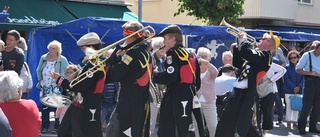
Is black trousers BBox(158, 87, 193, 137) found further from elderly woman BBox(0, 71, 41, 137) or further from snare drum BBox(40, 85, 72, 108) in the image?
elderly woman BBox(0, 71, 41, 137)

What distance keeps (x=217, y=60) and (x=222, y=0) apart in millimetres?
6609

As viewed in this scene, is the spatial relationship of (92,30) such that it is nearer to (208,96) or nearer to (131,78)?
(208,96)

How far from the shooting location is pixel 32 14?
1795 cm

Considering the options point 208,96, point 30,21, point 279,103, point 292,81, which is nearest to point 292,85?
point 292,81

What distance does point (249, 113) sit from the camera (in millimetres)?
7574

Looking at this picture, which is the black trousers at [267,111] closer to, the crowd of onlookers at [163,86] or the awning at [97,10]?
the crowd of onlookers at [163,86]

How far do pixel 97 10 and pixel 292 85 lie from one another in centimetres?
985

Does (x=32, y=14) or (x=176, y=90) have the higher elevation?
(x=32, y=14)

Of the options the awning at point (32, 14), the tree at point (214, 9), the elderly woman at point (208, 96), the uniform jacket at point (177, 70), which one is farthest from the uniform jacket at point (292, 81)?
the tree at point (214, 9)

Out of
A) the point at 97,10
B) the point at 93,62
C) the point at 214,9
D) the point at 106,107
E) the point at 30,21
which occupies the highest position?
the point at 214,9

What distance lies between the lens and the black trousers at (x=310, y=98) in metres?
11.3

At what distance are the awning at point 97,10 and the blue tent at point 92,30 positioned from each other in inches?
240

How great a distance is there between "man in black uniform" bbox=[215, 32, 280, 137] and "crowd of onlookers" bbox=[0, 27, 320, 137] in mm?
290

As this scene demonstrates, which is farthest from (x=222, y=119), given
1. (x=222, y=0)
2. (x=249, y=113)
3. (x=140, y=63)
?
(x=222, y=0)
